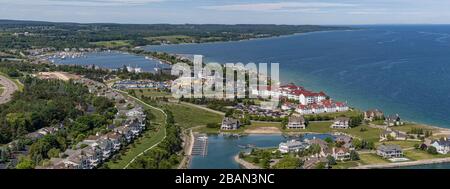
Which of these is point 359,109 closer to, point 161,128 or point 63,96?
point 161,128

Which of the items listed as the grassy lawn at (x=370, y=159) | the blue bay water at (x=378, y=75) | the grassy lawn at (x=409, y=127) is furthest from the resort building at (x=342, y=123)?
the grassy lawn at (x=370, y=159)

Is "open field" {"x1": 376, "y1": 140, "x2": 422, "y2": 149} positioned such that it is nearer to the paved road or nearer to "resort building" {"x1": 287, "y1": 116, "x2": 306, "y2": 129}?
"resort building" {"x1": 287, "y1": 116, "x2": 306, "y2": 129}

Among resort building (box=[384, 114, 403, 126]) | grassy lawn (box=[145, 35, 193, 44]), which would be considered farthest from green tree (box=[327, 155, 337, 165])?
grassy lawn (box=[145, 35, 193, 44])

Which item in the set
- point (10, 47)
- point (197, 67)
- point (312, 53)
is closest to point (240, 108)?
point (197, 67)

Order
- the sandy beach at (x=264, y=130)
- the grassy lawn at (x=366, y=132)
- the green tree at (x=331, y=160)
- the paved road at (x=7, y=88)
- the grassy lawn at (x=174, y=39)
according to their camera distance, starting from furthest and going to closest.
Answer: the grassy lawn at (x=174, y=39), the paved road at (x=7, y=88), the sandy beach at (x=264, y=130), the grassy lawn at (x=366, y=132), the green tree at (x=331, y=160)

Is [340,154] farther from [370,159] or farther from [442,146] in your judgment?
[442,146]

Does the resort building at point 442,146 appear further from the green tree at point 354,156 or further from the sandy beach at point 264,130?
the sandy beach at point 264,130

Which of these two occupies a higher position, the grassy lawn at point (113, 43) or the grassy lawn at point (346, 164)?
the grassy lawn at point (113, 43)
